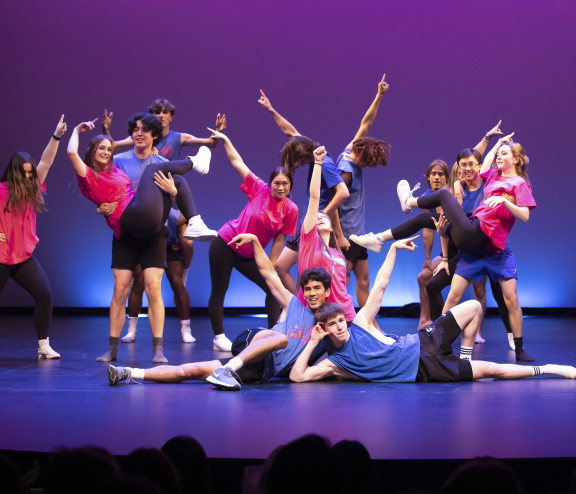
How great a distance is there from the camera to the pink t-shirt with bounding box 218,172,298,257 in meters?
5.20

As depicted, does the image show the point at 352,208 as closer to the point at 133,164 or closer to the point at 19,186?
the point at 133,164

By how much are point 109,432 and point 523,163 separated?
10.9 ft

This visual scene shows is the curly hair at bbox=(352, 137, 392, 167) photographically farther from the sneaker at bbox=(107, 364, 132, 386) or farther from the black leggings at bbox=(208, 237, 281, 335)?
the sneaker at bbox=(107, 364, 132, 386)

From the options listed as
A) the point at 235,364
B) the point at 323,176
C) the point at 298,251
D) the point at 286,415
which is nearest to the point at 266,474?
the point at 286,415

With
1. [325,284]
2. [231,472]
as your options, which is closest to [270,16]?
[325,284]

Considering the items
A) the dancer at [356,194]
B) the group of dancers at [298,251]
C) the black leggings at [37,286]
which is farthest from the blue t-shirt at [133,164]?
the dancer at [356,194]

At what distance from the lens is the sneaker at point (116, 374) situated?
12.3 ft

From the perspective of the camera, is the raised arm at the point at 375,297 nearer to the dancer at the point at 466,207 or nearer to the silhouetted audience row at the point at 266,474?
the dancer at the point at 466,207

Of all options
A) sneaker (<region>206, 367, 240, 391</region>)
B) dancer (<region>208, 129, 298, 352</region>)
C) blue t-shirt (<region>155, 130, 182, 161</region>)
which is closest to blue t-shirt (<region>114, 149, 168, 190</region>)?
dancer (<region>208, 129, 298, 352</region>)

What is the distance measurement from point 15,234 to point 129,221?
73cm

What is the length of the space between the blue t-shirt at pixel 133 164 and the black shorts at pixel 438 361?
2.24m

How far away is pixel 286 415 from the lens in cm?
309

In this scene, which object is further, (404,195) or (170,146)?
(170,146)

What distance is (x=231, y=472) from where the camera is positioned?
2428mm
